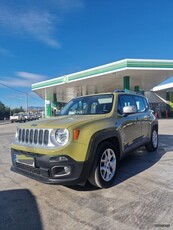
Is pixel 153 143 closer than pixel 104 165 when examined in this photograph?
No

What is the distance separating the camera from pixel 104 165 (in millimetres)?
4023

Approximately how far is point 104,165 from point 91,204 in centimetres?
85

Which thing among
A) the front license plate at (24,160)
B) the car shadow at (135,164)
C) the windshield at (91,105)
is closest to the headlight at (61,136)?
the front license plate at (24,160)

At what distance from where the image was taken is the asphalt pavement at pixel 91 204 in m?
2.84

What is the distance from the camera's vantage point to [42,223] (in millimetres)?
2883

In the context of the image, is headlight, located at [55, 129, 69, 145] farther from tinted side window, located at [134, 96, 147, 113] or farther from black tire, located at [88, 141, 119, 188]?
tinted side window, located at [134, 96, 147, 113]

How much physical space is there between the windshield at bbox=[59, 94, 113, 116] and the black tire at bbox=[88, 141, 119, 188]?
859 millimetres

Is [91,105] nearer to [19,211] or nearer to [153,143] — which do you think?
[19,211]

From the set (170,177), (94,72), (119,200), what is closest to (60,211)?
(119,200)

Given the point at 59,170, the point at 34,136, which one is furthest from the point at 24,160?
the point at 59,170

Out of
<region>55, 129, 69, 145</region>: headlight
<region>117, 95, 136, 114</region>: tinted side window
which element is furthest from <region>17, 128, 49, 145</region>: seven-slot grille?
<region>117, 95, 136, 114</region>: tinted side window

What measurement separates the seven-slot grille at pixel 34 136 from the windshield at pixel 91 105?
1380 millimetres

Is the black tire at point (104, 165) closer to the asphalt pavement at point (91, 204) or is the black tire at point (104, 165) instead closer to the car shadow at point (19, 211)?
the asphalt pavement at point (91, 204)

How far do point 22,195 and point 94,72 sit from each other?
17181 millimetres
